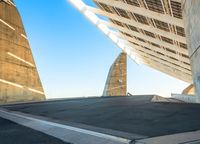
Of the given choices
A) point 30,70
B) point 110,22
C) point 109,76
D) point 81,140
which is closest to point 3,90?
point 30,70

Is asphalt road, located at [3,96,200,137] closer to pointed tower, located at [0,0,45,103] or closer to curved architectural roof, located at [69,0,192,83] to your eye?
pointed tower, located at [0,0,45,103]

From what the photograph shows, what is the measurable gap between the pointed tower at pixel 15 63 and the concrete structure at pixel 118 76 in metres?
23.7

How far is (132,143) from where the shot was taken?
119 inches

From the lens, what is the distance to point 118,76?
44.6 meters

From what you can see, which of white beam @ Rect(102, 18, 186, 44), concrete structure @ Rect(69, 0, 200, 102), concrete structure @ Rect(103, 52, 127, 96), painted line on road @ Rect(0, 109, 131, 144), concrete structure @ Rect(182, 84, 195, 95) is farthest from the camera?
concrete structure @ Rect(182, 84, 195, 95)

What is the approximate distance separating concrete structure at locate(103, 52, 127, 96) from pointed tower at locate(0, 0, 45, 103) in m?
23.7

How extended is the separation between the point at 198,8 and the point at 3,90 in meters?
13.6

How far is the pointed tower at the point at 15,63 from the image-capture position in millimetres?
18125

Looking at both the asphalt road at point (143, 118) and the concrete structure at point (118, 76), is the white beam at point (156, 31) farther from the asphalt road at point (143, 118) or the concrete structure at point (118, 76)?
the asphalt road at point (143, 118)

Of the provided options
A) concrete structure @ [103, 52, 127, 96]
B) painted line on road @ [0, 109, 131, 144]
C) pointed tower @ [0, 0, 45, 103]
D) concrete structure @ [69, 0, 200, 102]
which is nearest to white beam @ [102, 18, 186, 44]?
concrete structure @ [69, 0, 200, 102]

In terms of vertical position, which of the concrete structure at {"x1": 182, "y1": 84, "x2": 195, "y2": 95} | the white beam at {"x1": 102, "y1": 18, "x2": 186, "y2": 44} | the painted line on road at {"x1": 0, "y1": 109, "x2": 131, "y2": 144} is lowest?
the concrete structure at {"x1": 182, "y1": 84, "x2": 195, "y2": 95}

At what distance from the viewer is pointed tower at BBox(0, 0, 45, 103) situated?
18.1 m

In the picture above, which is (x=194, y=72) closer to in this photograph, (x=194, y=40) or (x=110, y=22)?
(x=194, y=40)

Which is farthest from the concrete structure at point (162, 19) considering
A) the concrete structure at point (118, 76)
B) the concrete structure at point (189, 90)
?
the concrete structure at point (189, 90)
